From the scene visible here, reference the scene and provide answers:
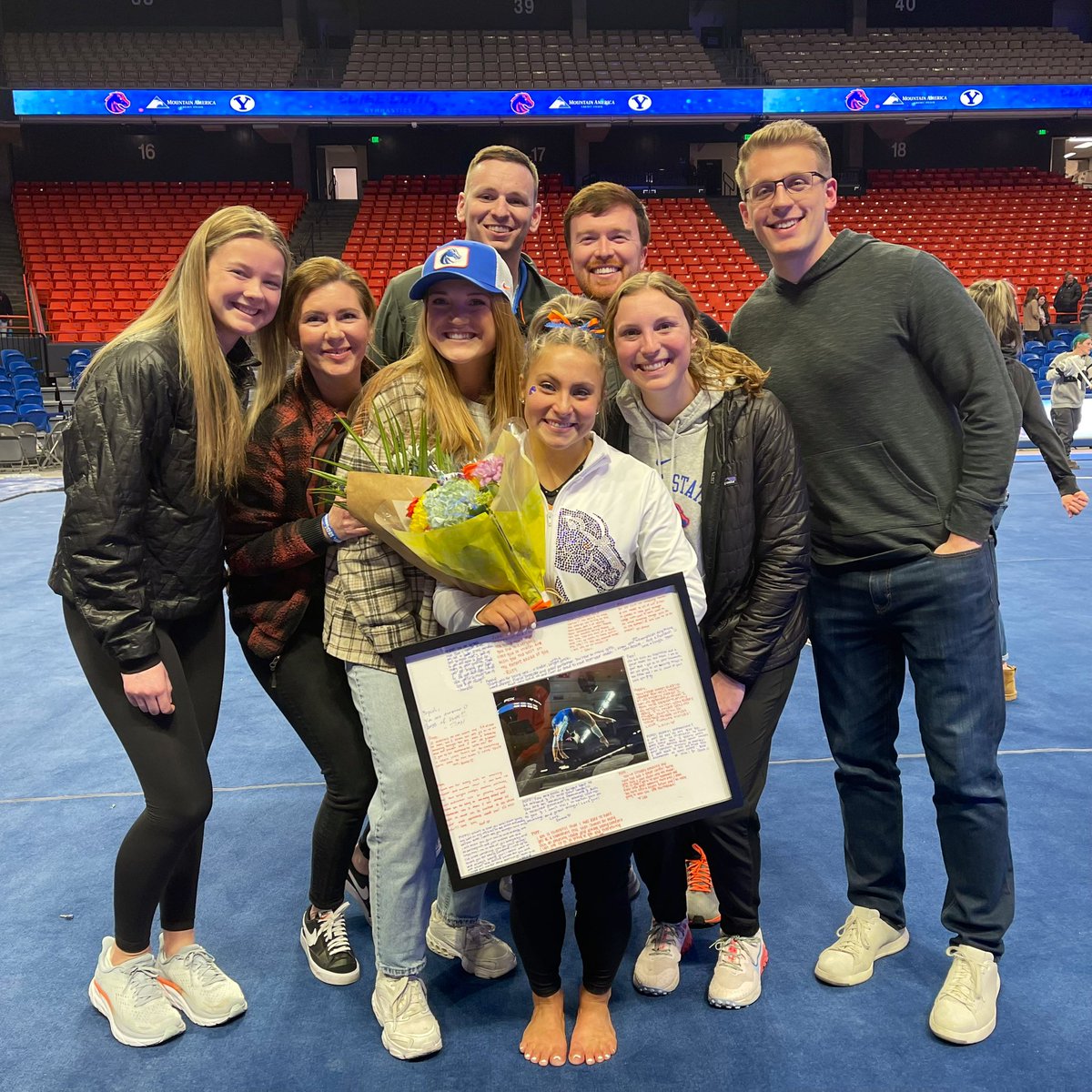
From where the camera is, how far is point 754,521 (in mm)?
1986

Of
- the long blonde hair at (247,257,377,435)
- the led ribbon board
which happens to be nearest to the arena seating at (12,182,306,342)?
the led ribbon board

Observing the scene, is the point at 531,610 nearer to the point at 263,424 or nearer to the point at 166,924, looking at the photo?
the point at 263,424

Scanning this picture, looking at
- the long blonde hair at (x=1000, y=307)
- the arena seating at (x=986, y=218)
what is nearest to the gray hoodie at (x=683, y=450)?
the long blonde hair at (x=1000, y=307)

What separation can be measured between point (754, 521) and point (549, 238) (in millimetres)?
15500

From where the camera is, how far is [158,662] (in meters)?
1.90

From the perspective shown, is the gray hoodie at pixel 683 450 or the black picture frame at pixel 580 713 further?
the gray hoodie at pixel 683 450

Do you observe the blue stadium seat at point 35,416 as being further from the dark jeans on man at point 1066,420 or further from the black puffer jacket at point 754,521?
the dark jeans on man at point 1066,420

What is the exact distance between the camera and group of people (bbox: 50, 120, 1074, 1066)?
6.17 ft

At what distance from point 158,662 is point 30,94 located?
56.6ft

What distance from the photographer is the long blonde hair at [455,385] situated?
6.34 feet

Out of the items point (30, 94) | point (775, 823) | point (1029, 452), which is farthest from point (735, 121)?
point (775, 823)

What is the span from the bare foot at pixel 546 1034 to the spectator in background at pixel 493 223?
1.63 metres

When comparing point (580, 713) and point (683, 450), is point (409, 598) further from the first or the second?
point (683, 450)

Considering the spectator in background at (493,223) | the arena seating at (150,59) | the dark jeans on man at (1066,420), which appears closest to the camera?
the spectator in background at (493,223)
